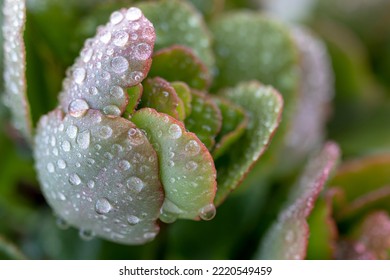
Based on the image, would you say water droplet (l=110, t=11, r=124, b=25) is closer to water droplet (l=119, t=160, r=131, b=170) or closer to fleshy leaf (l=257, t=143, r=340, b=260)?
water droplet (l=119, t=160, r=131, b=170)

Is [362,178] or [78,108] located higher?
[78,108]

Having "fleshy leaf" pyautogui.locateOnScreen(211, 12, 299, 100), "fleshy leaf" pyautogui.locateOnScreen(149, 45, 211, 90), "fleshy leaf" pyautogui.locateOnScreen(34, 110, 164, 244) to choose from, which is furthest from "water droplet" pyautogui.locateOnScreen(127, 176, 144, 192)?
"fleshy leaf" pyautogui.locateOnScreen(211, 12, 299, 100)

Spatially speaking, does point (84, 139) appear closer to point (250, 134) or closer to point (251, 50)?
point (250, 134)

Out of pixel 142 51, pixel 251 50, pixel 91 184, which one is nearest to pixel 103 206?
pixel 91 184

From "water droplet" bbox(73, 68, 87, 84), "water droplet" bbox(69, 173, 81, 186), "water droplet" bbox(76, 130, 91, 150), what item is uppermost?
"water droplet" bbox(73, 68, 87, 84)

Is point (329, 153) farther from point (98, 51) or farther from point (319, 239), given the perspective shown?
point (98, 51)

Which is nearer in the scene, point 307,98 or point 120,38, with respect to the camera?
point 120,38

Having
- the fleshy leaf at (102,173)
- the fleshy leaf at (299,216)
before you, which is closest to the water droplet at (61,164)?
the fleshy leaf at (102,173)
